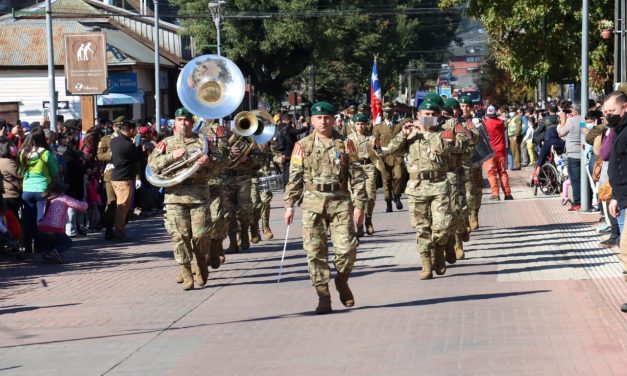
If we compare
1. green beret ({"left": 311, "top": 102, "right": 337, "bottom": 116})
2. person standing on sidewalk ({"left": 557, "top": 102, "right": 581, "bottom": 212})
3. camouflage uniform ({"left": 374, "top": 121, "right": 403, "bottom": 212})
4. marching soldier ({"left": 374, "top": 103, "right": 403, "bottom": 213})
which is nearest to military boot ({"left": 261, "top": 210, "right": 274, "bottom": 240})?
camouflage uniform ({"left": 374, "top": 121, "right": 403, "bottom": 212})

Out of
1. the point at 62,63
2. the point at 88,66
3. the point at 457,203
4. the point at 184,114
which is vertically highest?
the point at 62,63

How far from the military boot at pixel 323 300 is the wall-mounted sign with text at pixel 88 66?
578 inches

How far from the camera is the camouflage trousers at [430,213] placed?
1262 centimetres

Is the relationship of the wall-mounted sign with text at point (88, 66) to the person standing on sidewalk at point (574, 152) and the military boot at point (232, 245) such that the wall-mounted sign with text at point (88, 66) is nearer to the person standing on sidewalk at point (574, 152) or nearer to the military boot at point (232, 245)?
the person standing on sidewalk at point (574, 152)

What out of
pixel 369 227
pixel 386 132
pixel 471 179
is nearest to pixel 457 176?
pixel 471 179

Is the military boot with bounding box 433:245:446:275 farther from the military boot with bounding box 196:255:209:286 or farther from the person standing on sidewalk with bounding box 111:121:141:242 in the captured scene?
the person standing on sidewalk with bounding box 111:121:141:242

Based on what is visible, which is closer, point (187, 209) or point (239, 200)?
point (187, 209)

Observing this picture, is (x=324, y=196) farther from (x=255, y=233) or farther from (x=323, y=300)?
(x=255, y=233)

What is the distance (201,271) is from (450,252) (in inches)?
110

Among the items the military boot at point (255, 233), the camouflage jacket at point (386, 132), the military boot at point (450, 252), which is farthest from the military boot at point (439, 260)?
the camouflage jacket at point (386, 132)

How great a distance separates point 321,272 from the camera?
10453mm

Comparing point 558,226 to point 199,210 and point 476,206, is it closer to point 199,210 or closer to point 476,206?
point 476,206

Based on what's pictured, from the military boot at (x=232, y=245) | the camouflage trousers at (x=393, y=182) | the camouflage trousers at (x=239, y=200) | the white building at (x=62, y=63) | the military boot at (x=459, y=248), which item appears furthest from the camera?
A: the white building at (x=62, y=63)

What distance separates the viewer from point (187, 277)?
12.5 m
